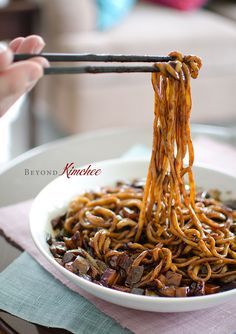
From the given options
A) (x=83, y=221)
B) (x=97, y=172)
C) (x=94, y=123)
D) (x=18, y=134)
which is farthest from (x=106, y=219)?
(x=18, y=134)

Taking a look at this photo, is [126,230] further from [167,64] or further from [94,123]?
[94,123]

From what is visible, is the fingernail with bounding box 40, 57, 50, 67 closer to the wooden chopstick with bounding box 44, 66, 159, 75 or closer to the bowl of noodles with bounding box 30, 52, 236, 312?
the wooden chopstick with bounding box 44, 66, 159, 75

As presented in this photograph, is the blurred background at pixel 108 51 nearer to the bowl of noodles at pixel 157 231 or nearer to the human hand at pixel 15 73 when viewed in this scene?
the bowl of noodles at pixel 157 231

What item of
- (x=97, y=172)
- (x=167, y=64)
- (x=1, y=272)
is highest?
(x=167, y=64)

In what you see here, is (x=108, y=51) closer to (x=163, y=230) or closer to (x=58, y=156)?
(x=58, y=156)

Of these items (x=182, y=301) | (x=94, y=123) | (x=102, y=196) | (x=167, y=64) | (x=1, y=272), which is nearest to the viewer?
(x=182, y=301)

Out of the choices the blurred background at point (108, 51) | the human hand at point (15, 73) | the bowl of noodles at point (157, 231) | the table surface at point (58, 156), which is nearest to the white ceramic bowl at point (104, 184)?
the bowl of noodles at point (157, 231)

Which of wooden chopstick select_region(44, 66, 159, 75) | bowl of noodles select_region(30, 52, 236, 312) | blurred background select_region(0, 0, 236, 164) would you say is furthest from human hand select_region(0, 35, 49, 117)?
blurred background select_region(0, 0, 236, 164)

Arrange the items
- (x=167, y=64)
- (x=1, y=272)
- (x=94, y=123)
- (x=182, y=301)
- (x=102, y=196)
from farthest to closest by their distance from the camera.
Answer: (x=94, y=123) < (x=102, y=196) < (x=1, y=272) < (x=167, y=64) < (x=182, y=301)
